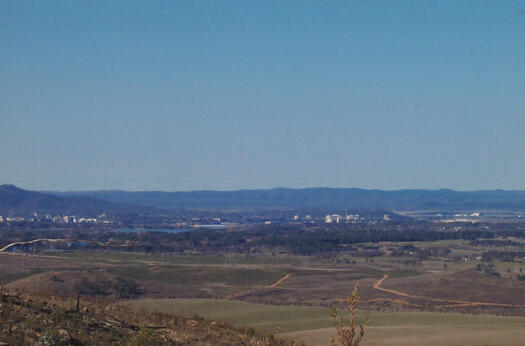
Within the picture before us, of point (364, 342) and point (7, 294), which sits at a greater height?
point (7, 294)

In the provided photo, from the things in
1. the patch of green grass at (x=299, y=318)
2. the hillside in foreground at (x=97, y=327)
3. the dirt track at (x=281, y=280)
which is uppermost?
the hillside in foreground at (x=97, y=327)

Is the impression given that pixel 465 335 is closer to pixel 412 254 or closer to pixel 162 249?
pixel 412 254

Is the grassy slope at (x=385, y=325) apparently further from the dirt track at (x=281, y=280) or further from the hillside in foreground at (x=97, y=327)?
the dirt track at (x=281, y=280)

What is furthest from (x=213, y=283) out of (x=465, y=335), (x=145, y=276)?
(x=465, y=335)

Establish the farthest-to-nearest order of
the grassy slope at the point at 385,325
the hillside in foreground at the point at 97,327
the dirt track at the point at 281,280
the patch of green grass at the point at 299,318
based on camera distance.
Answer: the dirt track at the point at 281,280
the patch of green grass at the point at 299,318
the grassy slope at the point at 385,325
the hillside in foreground at the point at 97,327

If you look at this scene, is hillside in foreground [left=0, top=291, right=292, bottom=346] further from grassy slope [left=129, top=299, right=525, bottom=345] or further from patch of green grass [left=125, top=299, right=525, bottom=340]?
patch of green grass [left=125, top=299, right=525, bottom=340]

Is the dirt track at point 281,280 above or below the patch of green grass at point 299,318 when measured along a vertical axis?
below

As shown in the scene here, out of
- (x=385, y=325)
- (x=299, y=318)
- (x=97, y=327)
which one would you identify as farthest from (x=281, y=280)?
(x=97, y=327)

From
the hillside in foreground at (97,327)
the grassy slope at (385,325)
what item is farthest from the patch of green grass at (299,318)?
the hillside in foreground at (97,327)

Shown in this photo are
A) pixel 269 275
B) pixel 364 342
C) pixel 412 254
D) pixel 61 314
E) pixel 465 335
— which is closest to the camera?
pixel 61 314
